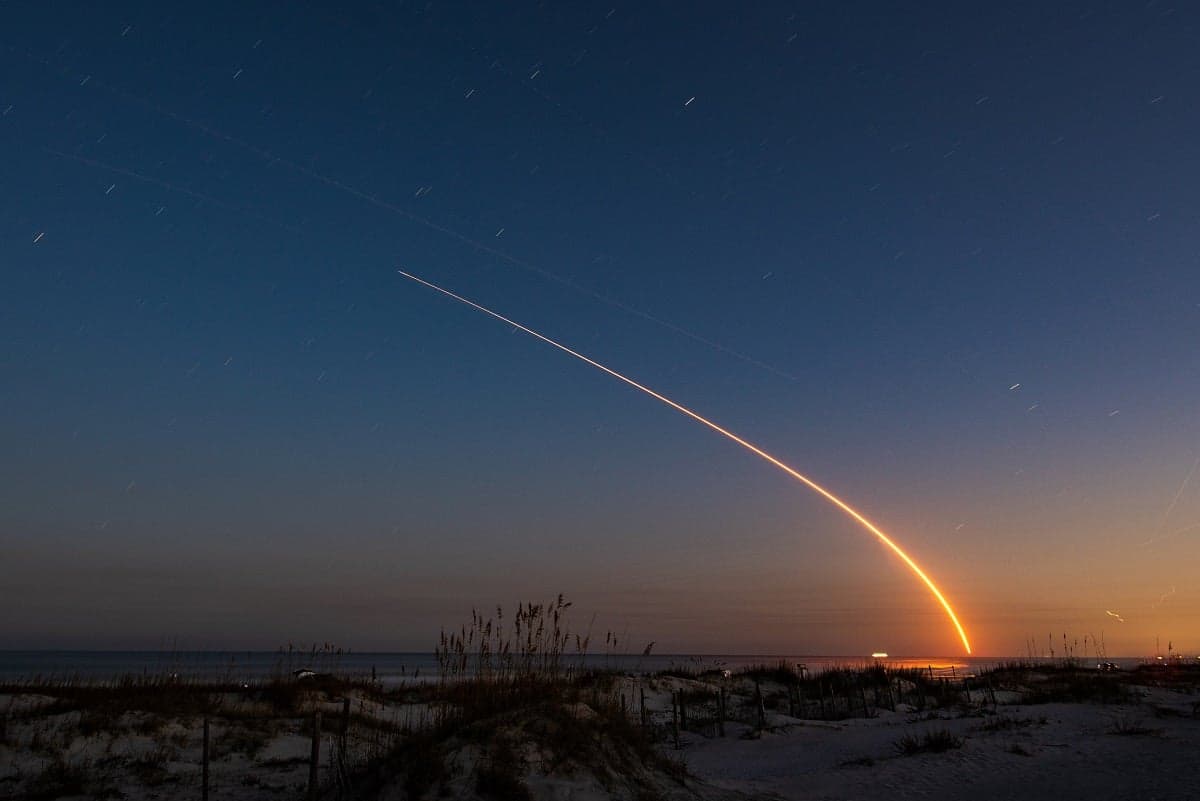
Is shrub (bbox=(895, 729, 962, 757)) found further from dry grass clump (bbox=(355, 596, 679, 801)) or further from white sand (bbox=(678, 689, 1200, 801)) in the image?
dry grass clump (bbox=(355, 596, 679, 801))

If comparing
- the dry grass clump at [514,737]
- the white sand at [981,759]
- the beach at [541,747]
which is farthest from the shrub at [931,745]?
the dry grass clump at [514,737]

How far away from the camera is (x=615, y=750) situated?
41.5 ft

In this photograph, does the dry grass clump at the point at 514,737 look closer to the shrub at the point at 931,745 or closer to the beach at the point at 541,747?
the beach at the point at 541,747

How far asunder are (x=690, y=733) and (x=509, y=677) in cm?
1368

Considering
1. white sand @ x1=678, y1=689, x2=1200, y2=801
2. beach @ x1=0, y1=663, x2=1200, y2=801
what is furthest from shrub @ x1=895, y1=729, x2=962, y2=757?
white sand @ x1=678, y1=689, x2=1200, y2=801

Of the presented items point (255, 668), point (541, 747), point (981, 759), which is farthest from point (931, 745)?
point (255, 668)

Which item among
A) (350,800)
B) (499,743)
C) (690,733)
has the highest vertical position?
(499,743)

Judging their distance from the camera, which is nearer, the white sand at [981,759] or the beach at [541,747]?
the beach at [541,747]

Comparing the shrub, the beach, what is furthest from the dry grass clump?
the shrub

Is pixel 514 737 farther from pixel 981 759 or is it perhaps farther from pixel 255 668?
pixel 255 668

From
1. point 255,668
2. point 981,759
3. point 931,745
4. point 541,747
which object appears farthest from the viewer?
point 255,668

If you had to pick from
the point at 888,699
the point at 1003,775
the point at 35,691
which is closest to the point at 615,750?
the point at 1003,775

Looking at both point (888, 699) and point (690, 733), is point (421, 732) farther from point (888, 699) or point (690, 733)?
point (888, 699)

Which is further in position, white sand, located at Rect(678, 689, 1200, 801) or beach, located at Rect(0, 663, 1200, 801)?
white sand, located at Rect(678, 689, 1200, 801)
